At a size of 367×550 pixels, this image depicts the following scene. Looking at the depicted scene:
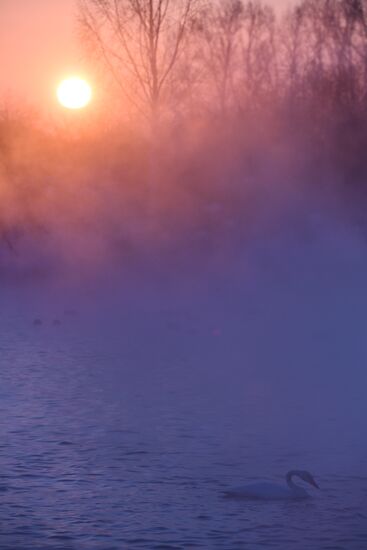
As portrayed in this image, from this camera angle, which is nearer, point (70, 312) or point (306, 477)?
point (306, 477)

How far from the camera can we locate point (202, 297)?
856 inches

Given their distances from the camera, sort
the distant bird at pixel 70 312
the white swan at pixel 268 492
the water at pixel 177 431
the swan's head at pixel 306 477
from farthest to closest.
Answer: the distant bird at pixel 70 312 < the swan's head at pixel 306 477 < the white swan at pixel 268 492 < the water at pixel 177 431

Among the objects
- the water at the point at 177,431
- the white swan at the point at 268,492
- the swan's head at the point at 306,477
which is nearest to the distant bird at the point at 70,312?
the water at the point at 177,431

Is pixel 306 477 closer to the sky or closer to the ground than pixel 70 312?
closer to the ground

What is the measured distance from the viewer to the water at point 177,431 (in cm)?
674

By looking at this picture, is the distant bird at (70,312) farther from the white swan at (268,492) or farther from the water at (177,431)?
the white swan at (268,492)

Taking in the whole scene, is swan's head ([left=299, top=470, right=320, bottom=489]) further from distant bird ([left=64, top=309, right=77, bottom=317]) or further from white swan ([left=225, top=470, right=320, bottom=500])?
distant bird ([left=64, top=309, right=77, bottom=317])

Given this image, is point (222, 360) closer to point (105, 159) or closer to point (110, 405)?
point (110, 405)

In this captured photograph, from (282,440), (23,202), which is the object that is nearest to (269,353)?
(282,440)

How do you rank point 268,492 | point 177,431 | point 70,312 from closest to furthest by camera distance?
point 268,492, point 177,431, point 70,312

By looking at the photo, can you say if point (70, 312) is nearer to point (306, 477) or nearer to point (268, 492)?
point (306, 477)

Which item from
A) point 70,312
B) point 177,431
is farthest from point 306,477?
point 70,312

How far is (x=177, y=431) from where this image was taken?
9.29 meters

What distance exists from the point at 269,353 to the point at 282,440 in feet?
17.8
